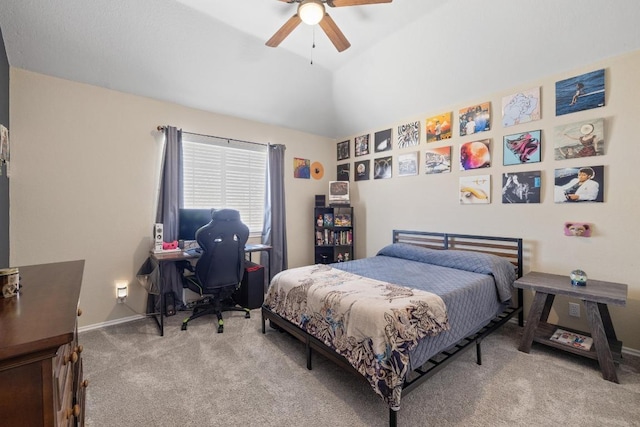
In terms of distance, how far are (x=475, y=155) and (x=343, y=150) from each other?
7.42ft

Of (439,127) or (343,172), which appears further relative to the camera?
(343,172)

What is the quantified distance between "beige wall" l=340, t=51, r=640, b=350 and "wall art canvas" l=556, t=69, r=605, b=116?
1.8 inches

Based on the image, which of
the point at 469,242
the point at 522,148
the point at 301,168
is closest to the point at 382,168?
the point at 301,168

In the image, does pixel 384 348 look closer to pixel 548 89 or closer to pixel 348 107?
pixel 548 89

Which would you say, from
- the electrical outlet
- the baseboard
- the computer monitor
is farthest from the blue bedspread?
the baseboard

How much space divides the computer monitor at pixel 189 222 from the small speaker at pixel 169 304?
2.27 ft

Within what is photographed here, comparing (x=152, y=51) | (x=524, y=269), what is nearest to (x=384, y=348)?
(x=524, y=269)

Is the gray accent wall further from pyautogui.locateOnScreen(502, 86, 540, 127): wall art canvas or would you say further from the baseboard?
pyautogui.locateOnScreen(502, 86, 540, 127): wall art canvas

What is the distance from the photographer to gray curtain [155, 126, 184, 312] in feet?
10.8

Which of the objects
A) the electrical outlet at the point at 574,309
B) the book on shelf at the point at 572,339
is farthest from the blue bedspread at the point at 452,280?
the electrical outlet at the point at 574,309

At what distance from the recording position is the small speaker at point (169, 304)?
3.22m

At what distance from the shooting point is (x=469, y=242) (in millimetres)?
3363

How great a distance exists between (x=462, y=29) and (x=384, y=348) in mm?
3033

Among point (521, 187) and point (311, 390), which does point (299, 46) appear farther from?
point (311, 390)
